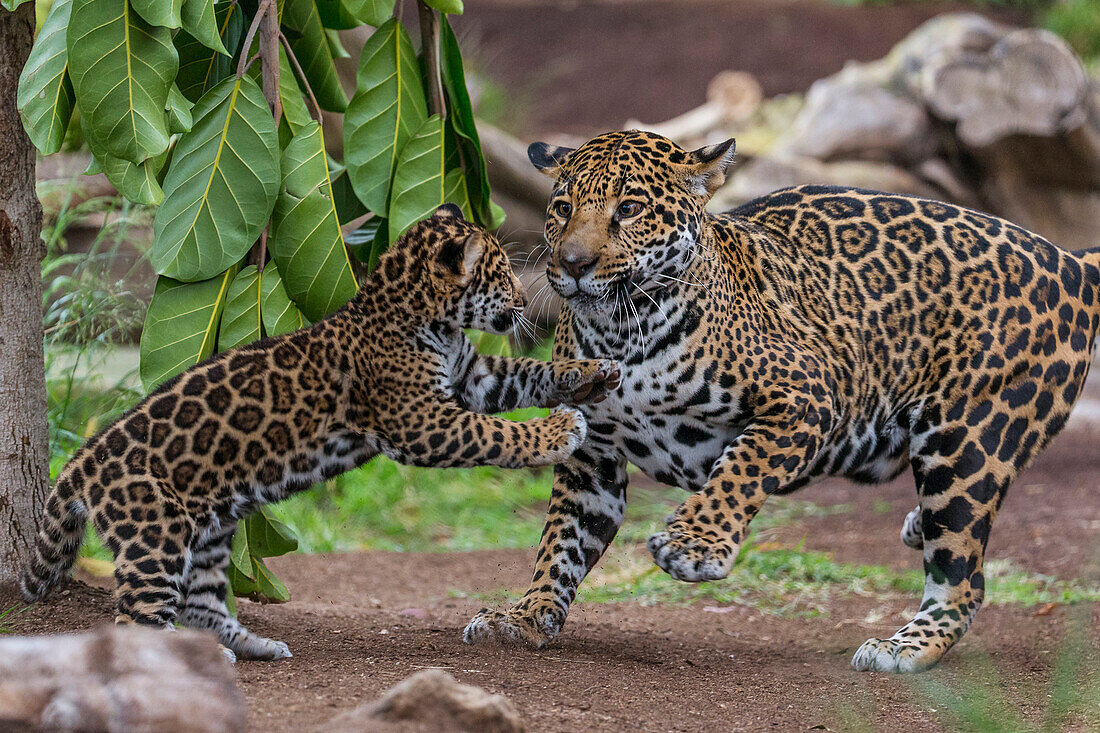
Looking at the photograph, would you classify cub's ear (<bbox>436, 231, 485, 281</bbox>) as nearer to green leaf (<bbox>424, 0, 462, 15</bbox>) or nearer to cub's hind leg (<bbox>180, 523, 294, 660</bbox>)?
green leaf (<bbox>424, 0, 462, 15</bbox>)

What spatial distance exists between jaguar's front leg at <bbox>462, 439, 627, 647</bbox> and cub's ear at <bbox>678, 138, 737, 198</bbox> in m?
1.25

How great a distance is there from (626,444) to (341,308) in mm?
1396

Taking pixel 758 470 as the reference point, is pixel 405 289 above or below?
above

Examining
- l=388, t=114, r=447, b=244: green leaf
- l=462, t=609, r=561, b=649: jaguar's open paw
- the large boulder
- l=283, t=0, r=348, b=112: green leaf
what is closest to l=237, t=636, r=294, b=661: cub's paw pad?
l=462, t=609, r=561, b=649: jaguar's open paw

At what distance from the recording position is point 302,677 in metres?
4.12

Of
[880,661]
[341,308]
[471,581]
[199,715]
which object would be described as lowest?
[471,581]

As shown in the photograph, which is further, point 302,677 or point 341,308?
point 341,308

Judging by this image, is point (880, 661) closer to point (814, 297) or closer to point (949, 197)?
point (814, 297)

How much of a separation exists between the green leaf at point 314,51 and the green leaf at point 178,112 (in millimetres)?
844

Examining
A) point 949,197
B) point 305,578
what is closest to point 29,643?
point 305,578

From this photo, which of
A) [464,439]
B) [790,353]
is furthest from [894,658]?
[464,439]

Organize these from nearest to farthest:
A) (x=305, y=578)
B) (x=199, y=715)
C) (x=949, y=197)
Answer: (x=199, y=715), (x=305, y=578), (x=949, y=197)

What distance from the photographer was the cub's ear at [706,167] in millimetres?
5008

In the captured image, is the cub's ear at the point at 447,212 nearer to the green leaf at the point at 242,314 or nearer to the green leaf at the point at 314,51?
the green leaf at the point at 242,314
